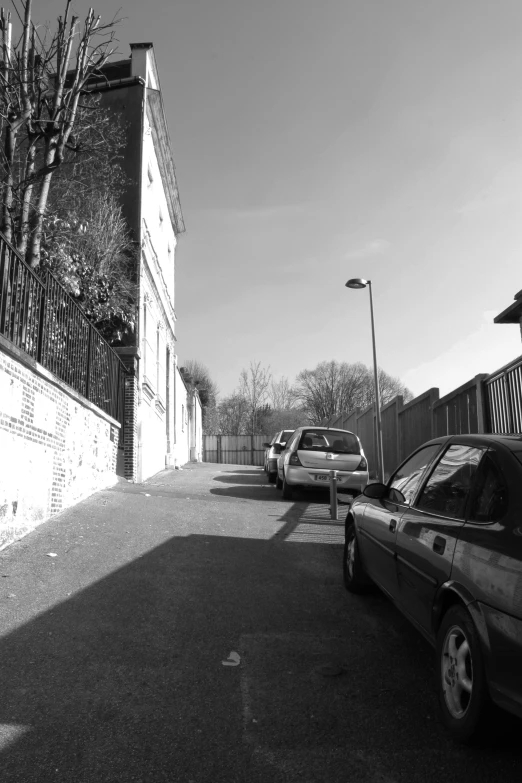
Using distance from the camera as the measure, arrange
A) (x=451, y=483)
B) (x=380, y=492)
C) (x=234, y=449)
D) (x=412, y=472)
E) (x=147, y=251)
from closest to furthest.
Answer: (x=451, y=483)
(x=412, y=472)
(x=380, y=492)
(x=147, y=251)
(x=234, y=449)

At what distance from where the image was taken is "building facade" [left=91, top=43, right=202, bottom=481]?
1434cm

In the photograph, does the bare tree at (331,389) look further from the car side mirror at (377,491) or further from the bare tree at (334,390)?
the car side mirror at (377,491)

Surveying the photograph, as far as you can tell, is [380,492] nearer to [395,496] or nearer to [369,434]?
[395,496]

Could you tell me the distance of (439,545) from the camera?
3.51 metres

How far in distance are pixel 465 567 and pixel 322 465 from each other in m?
9.10

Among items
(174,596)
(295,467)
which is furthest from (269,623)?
(295,467)

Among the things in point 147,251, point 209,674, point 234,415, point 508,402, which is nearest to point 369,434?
point 147,251

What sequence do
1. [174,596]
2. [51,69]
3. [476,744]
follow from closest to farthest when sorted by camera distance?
1. [476,744]
2. [174,596]
3. [51,69]

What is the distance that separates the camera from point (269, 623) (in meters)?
4.89

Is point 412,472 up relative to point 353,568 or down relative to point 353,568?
up

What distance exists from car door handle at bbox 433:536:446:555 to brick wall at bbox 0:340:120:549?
466 centimetres

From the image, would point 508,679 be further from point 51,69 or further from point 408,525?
point 51,69

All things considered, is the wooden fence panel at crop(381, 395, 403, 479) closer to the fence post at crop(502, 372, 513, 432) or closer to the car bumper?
the car bumper

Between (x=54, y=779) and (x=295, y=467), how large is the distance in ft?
31.5
